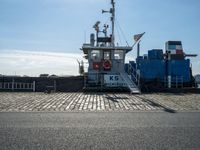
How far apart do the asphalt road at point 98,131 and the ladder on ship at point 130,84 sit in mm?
11582

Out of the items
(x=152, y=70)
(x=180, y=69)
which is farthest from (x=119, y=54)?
(x=180, y=69)

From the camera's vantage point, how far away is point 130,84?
961 inches

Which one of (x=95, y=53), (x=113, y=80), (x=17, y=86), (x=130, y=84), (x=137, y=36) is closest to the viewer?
(x=130, y=84)

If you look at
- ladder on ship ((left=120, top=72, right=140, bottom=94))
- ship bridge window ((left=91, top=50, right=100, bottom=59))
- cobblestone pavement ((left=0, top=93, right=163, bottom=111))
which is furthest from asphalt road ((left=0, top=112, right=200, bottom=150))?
ship bridge window ((left=91, top=50, right=100, bottom=59))

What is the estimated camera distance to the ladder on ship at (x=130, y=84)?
902 inches

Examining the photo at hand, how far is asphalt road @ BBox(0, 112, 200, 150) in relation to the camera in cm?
672

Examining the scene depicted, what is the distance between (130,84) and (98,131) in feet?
53.8

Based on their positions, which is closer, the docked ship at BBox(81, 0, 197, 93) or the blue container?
the docked ship at BBox(81, 0, 197, 93)

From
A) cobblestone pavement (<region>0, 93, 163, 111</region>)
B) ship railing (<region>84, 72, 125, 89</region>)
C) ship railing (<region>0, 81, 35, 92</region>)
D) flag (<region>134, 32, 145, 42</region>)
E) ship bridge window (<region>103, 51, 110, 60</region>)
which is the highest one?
flag (<region>134, 32, 145, 42</region>)

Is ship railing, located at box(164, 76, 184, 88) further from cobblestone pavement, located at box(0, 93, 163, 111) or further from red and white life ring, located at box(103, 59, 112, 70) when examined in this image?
cobblestone pavement, located at box(0, 93, 163, 111)

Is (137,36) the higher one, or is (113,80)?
→ (137,36)

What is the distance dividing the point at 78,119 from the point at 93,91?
14.2m

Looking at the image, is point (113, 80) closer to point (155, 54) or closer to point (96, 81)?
point (96, 81)

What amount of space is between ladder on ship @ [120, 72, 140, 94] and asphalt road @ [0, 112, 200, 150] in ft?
38.0
